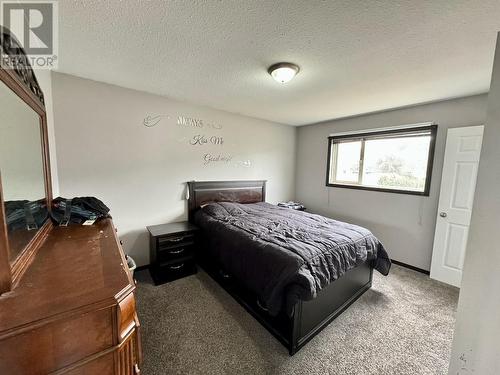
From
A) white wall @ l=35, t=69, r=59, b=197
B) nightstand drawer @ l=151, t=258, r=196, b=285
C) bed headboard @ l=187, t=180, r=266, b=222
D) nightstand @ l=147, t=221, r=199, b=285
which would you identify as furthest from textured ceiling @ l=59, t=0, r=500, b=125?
nightstand drawer @ l=151, t=258, r=196, b=285

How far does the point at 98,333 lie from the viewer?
72 centimetres

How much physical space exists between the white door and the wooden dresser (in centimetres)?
350

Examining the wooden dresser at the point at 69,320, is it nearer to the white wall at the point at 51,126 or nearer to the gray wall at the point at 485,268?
the white wall at the point at 51,126

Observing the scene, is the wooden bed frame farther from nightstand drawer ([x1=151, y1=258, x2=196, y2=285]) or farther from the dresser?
the dresser

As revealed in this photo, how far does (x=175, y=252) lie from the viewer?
8.50 ft

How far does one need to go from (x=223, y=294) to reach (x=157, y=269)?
871mm

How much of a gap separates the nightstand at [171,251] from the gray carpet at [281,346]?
18 centimetres

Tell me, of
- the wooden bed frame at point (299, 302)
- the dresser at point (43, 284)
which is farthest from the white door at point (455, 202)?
the dresser at point (43, 284)

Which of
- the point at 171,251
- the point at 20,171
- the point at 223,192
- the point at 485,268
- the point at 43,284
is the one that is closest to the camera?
the point at 43,284

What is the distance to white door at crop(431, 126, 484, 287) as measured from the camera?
243 cm

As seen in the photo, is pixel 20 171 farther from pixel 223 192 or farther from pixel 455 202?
pixel 455 202

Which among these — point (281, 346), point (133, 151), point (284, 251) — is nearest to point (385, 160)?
point (284, 251)

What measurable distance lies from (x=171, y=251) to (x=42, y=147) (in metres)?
1.62

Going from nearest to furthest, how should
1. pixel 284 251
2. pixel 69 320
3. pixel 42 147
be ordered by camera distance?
1. pixel 69 320
2. pixel 42 147
3. pixel 284 251
